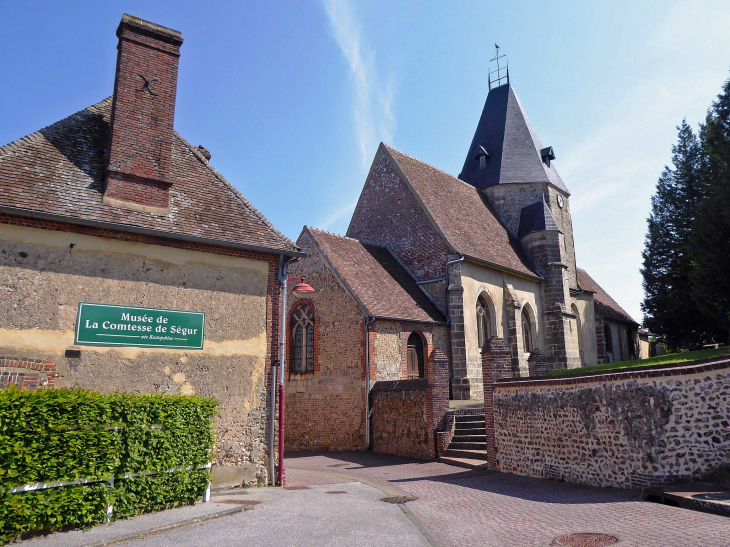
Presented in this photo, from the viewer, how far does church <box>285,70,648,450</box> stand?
17812 mm

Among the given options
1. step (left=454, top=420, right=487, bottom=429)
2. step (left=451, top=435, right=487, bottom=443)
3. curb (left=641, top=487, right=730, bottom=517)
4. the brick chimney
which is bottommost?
curb (left=641, top=487, right=730, bottom=517)

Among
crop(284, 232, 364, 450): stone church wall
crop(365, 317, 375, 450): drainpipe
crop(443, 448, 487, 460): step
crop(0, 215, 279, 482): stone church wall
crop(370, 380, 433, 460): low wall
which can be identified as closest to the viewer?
crop(0, 215, 279, 482): stone church wall

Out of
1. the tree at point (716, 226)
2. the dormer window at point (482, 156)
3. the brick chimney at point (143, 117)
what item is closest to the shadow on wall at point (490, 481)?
the brick chimney at point (143, 117)

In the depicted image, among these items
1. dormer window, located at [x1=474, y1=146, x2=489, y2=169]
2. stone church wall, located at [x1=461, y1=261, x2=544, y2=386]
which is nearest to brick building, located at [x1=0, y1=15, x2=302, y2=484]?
stone church wall, located at [x1=461, y1=261, x2=544, y2=386]

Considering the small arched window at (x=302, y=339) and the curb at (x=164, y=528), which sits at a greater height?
the small arched window at (x=302, y=339)

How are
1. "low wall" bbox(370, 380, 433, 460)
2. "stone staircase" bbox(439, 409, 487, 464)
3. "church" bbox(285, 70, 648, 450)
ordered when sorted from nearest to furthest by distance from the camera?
"stone staircase" bbox(439, 409, 487, 464) < "low wall" bbox(370, 380, 433, 460) < "church" bbox(285, 70, 648, 450)

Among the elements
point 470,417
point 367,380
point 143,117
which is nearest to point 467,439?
point 470,417

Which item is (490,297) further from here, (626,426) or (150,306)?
(150,306)

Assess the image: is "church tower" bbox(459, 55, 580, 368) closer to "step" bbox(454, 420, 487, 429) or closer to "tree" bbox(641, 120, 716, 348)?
"tree" bbox(641, 120, 716, 348)

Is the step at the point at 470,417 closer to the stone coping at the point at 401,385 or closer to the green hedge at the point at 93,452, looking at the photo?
the stone coping at the point at 401,385

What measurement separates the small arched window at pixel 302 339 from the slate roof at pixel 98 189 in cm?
797

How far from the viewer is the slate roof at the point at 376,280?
1816cm

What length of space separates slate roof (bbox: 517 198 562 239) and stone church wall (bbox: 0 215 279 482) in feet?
62.2

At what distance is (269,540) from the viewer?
6777 millimetres
